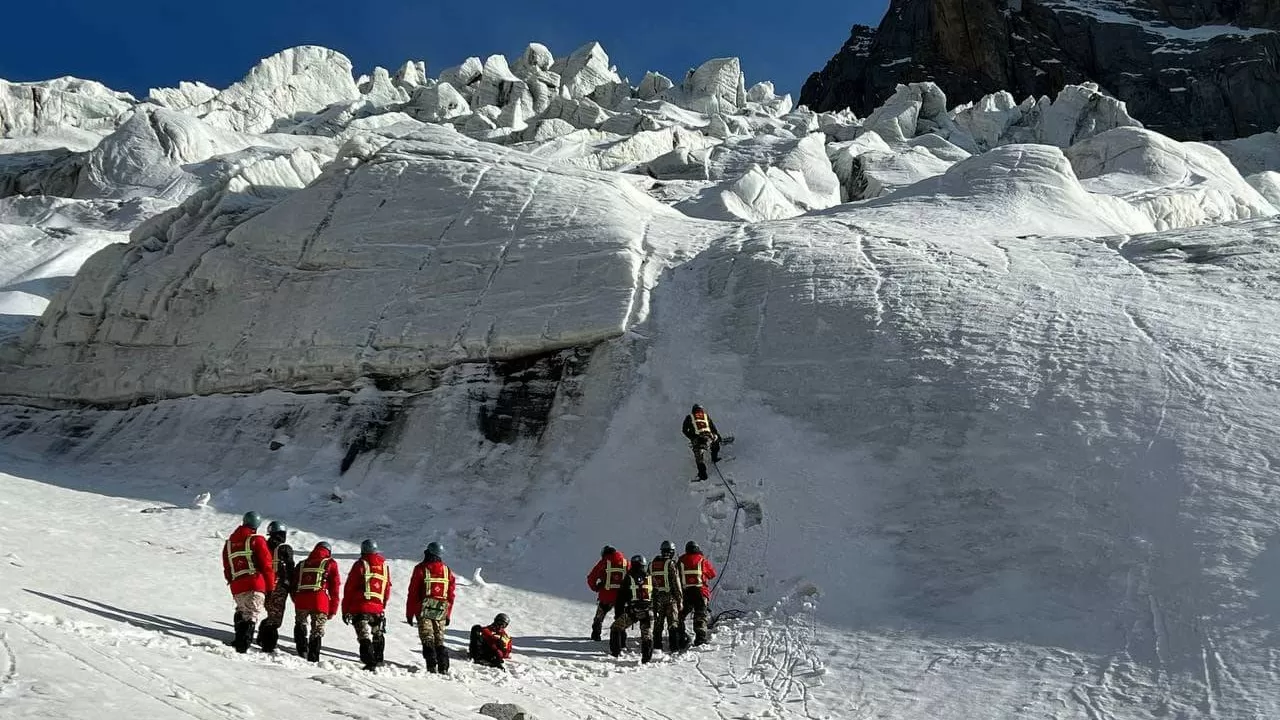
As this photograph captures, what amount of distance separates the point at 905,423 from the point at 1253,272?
769cm

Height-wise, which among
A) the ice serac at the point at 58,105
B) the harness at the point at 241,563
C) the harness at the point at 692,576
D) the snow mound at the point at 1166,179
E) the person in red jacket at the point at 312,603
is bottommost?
the person in red jacket at the point at 312,603

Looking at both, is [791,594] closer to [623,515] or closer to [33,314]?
[623,515]

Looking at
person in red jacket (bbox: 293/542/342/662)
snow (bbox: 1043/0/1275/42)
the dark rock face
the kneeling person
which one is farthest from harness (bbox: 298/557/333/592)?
snow (bbox: 1043/0/1275/42)

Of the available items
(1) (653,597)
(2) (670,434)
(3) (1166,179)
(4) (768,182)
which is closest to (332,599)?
(1) (653,597)

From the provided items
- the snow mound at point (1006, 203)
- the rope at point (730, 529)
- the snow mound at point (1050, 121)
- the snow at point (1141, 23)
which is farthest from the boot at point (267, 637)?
the snow at point (1141, 23)

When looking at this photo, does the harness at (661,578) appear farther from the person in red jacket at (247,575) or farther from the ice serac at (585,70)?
the ice serac at (585,70)

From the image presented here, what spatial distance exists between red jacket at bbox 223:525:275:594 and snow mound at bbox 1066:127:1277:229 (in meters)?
28.6

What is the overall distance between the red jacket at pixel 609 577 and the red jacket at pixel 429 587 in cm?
249

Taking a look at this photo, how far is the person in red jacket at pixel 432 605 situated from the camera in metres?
11.5

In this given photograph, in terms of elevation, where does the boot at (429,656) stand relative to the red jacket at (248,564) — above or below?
below

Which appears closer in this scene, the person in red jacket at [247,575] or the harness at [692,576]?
the person in red jacket at [247,575]

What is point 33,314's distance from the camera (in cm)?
3259

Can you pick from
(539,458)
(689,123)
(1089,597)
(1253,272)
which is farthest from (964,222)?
(689,123)

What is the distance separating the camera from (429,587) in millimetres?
11719
